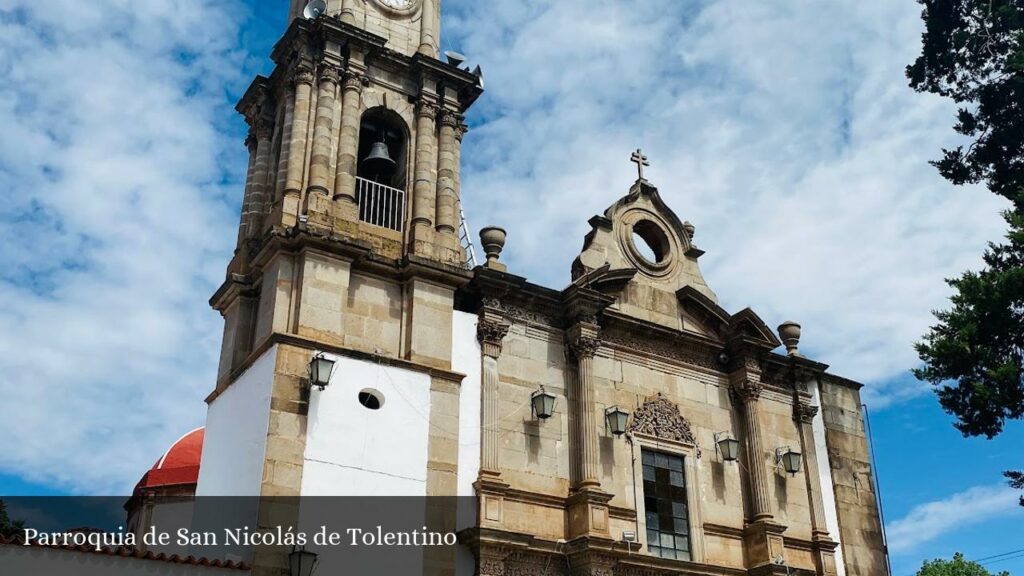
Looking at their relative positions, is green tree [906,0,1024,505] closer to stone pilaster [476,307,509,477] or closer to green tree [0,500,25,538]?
stone pilaster [476,307,509,477]

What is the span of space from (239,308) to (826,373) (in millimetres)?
11091

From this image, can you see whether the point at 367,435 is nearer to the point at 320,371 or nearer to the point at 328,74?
the point at 320,371

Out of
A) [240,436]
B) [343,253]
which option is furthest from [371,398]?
[343,253]

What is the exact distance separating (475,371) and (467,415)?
76 centimetres

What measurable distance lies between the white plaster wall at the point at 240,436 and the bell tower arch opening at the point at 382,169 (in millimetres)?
3414

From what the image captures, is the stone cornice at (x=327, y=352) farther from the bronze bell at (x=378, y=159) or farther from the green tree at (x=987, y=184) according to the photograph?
the green tree at (x=987, y=184)

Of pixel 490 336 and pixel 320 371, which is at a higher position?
pixel 490 336

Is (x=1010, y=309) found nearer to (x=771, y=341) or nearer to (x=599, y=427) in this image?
(x=771, y=341)

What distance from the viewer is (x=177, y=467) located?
2470 centimetres

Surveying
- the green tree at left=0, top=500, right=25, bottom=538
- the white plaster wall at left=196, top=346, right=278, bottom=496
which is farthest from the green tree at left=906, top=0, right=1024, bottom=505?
the green tree at left=0, top=500, right=25, bottom=538

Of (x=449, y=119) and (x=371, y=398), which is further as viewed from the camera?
(x=449, y=119)

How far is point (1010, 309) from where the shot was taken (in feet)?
47.4

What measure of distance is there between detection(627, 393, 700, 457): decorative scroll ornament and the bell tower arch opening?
16.5 feet

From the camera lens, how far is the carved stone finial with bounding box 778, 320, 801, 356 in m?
19.5
